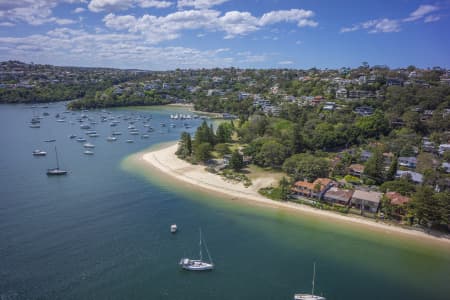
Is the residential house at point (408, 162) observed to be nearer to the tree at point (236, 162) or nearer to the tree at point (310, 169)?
the tree at point (310, 169)

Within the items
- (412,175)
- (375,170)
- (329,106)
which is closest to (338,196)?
(375,170)

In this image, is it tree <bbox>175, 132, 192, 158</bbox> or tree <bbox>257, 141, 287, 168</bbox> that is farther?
tree <bbox>175, 132, 192, 158</bbox>

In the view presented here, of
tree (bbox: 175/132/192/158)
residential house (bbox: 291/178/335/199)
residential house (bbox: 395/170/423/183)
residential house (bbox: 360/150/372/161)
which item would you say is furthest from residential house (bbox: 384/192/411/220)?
tree (bbox: 175/132/192/158)

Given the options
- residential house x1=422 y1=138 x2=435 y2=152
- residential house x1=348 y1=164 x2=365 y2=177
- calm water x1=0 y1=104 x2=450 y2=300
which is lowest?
calm water x1=0 y1=104 x2=450 y2=300

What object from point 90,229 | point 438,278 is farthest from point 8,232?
point 438,278

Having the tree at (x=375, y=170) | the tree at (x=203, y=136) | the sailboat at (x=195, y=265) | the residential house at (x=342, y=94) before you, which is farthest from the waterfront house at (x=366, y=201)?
the residential house at (x=342, y=94)

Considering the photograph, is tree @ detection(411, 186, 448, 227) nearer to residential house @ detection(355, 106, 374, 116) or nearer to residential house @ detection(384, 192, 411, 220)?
residential house @ detection(384, 192, 411, 220)
